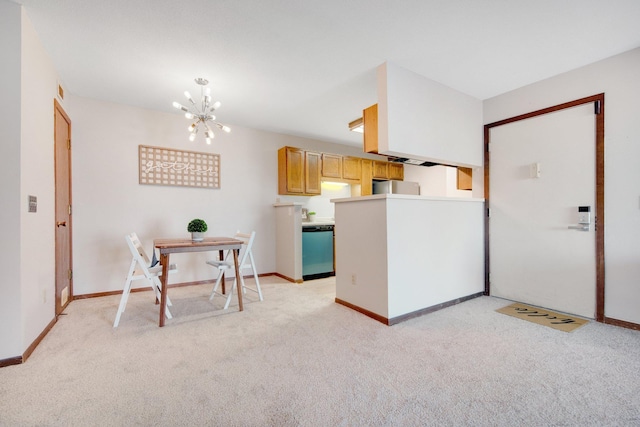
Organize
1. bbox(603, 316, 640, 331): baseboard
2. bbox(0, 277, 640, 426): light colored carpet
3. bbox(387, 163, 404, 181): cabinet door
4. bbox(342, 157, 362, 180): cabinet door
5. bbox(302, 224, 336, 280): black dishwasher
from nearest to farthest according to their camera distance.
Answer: bbox(0, 277, 640, 426): light colored carpet → bbox(603, 316, 640, 331): baseboard → bbox(302, 224, 336, 280): black dishwasher → bbox(342, 157, 362, 180): cabinet door → bbox(387, 163, 404, 181): cabinet door

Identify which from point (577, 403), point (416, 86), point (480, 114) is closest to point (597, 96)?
point (480, 114)

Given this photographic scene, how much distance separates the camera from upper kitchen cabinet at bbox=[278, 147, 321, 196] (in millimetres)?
4672

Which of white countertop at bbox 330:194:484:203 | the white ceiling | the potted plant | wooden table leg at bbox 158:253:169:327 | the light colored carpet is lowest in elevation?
the light colored carpet

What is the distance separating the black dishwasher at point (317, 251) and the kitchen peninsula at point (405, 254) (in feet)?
4.23

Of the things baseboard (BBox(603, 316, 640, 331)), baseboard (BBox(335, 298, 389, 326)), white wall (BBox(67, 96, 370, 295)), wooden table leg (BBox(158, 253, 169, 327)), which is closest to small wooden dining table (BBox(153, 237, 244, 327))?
wooden table leg (BBox(158, 253, 169, 327))

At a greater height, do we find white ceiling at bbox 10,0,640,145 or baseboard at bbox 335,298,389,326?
white ceiling at bbox 10,0,640,145

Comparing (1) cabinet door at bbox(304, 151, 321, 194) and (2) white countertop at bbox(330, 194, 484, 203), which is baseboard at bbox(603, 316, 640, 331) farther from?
(1) cabinet door at bbox(304, 151, 321, 194)

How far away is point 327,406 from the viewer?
1.46 m

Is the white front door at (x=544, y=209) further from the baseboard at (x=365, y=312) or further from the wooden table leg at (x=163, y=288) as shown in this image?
the wooden table leg at (x=163, y=288)

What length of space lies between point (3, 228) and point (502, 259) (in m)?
4.56

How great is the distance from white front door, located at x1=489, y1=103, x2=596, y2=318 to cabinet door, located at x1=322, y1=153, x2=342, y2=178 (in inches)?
97.3

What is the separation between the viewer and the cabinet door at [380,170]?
570 cm

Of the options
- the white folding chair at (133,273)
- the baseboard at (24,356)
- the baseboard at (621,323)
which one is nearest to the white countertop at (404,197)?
the baseboard at (621,323)

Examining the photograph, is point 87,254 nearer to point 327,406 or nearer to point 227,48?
point 227,48
